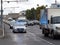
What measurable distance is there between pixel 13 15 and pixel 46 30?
164328 millimetres

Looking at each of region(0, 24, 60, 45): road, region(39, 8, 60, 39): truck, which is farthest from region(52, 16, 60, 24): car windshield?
region(0, 24, 60, 45): road

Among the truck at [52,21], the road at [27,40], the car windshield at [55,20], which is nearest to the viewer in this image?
the road at [27,40]

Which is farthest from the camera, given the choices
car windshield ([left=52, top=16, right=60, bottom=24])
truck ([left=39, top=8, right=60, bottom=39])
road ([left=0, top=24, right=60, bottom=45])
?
car windshield ([left=52, top=16, right=60, bottom=24])

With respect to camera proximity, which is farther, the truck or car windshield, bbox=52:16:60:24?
car windshield, bbox=52:16:60:24

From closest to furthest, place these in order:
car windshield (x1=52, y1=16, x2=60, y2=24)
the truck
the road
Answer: the road → the truck → car windshield (x1=52, y1=16, x2=60, y2=24)

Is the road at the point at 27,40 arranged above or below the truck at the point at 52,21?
below

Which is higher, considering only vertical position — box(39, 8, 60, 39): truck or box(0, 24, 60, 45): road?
box(39, 8, 60, 39): truck

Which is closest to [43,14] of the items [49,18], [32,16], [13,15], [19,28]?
[49,18]

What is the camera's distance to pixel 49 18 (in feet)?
92.5

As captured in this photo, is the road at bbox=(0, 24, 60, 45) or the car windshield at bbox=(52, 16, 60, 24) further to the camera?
the car windshield at bbox=(52, 16, 60, 24)

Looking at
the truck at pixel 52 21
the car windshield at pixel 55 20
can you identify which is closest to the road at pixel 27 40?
the truck at pixel 52 21

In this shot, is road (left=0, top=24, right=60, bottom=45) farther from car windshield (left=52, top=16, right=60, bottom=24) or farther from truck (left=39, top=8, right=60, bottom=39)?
car windshield (left=52, top=16, right=60, bottom=24)

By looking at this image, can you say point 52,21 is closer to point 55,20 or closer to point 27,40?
point 55,20

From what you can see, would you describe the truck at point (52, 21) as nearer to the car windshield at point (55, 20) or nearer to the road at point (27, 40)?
the car windshield at point (55, 20)
